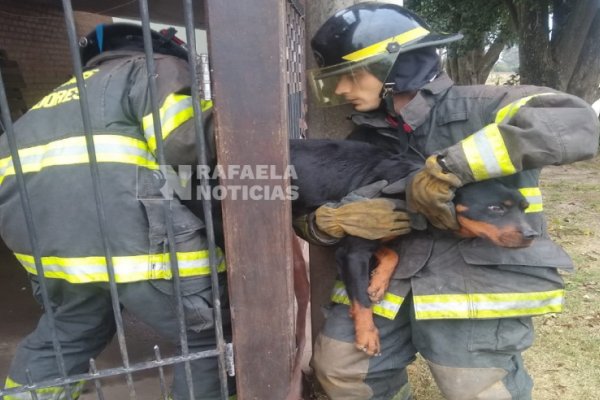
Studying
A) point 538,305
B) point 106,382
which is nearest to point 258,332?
point 538,305

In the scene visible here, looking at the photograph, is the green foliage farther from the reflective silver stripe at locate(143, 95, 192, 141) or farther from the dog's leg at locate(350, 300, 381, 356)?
the reflective silver stripe at locate(143, 95, 192, 141)

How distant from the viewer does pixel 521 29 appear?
397 inches

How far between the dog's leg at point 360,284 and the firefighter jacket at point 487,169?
0.28 feet

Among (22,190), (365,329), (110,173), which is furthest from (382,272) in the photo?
(22,190)

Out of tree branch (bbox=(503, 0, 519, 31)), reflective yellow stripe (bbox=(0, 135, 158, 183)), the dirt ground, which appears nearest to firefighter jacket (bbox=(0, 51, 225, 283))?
reflective yellow stripe (bbox=(0, 135, 158, 183))

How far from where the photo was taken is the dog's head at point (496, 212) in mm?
1564

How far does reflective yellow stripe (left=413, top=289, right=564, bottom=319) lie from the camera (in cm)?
172

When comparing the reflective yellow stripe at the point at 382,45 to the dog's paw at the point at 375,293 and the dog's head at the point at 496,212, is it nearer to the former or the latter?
the dog's head at the point at 496,212

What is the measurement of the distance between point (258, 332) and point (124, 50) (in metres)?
1.16

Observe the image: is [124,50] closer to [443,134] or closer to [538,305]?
[443,134]

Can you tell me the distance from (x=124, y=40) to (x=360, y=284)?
1301 mm

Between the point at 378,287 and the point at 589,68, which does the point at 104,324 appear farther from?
the point at 589,68

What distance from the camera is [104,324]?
1981 millimetres

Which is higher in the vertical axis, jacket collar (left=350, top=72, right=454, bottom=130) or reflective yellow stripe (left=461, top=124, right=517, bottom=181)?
jacket collar (left=350, top=72, right=454, bottom=130)
